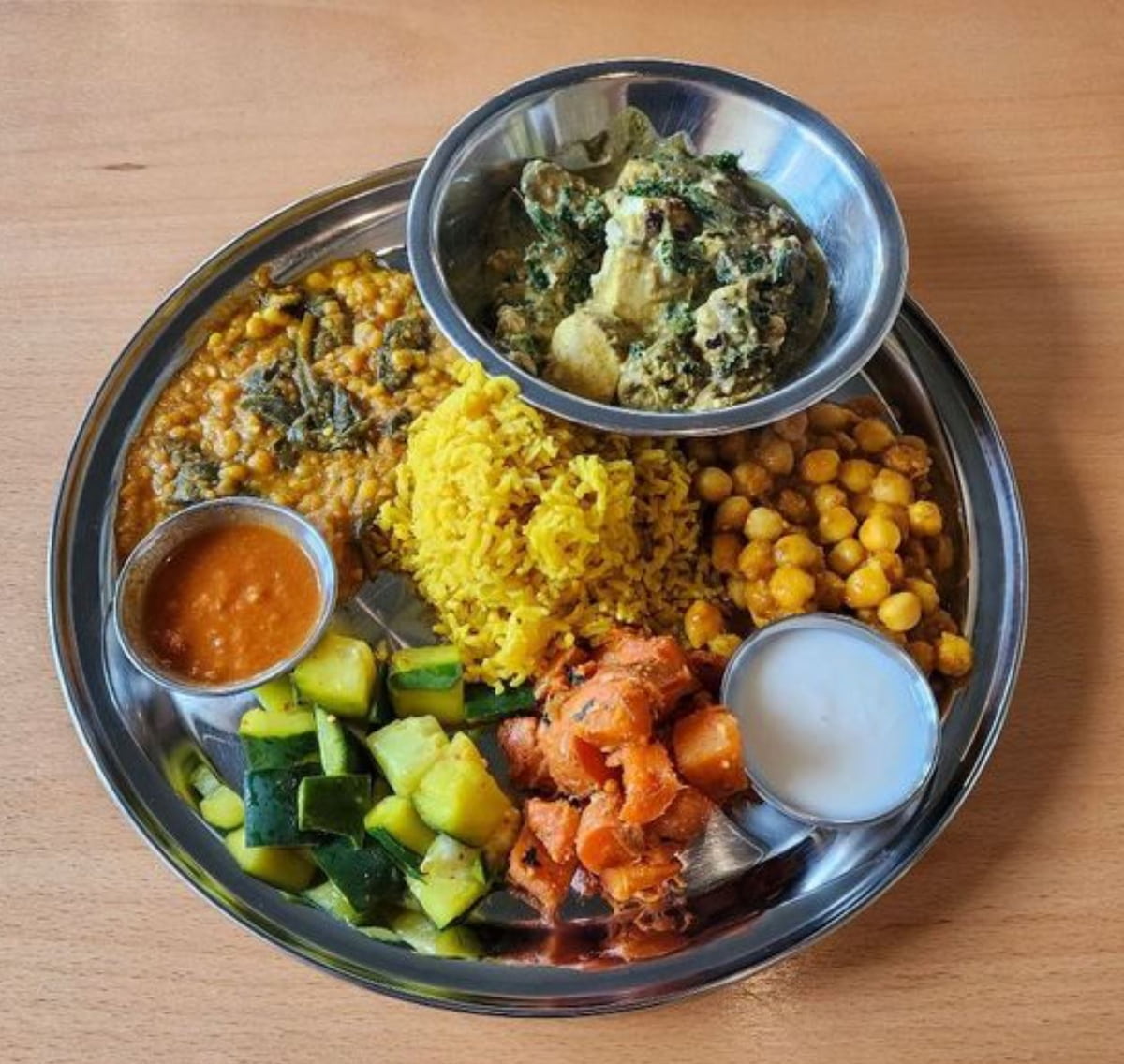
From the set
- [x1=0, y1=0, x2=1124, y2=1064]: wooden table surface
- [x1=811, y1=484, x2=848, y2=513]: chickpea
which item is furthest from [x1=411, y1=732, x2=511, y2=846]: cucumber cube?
[x1=811, y1=484, x2=848, y2=513]: chickpea

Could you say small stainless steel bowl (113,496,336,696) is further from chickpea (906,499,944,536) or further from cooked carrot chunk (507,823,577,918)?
chickpea (906,499,944,536)

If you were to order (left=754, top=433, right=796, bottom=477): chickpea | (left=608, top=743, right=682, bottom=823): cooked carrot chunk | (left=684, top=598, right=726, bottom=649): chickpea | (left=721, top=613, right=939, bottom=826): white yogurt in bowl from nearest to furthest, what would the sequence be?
(left=608, top=743, right=682, bottom=823): cooked carrot chunk < (left=721, top=613, right=939, bottom=826): white yogurt in bowl < (left=684, top=598, right=726, bottom=649): chickpea < (left=754, top=433, right=796, bottom=477): chickpea

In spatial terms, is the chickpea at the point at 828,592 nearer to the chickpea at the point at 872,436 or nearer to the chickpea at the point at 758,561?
the chickpea at the point at 758,561

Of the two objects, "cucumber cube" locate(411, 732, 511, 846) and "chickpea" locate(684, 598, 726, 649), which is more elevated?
"chickpea" locate(684, 598, 726, 649)

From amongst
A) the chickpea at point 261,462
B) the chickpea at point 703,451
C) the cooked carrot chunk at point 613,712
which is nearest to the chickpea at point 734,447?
the chickpea at point 703,451

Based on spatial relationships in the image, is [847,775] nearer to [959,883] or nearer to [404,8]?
[959,883]

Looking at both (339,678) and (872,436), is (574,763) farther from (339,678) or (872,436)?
(872,436)

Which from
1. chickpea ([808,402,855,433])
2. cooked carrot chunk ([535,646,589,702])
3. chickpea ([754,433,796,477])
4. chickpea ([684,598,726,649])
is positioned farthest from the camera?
chickpea ([808,402,855,433])

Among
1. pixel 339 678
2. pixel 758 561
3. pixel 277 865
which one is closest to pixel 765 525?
pixel 758 561
